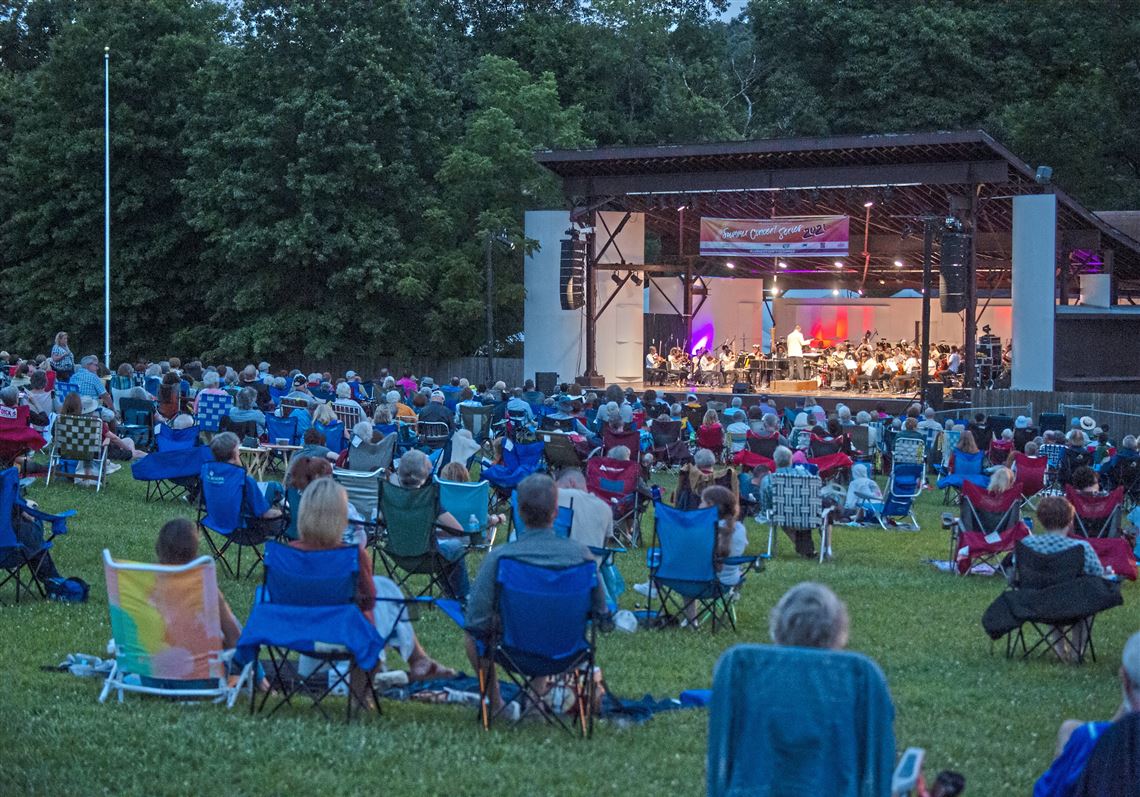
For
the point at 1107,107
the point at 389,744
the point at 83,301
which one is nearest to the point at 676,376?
the point at 83,301

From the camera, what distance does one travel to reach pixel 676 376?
28531 millimetres

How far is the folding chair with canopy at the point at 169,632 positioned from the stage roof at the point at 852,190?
1879 centimetres

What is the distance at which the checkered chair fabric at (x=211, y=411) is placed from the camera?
47.9 feet

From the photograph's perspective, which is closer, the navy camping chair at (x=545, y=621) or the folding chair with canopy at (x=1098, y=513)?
the navy camping chair at (x=545, y=621)

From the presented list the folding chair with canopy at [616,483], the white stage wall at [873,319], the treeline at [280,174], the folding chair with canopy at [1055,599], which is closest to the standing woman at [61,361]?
the folding chair with canopy at [616,483]

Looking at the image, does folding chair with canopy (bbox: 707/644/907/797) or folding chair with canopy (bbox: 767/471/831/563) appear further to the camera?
folding chair with canopy (bbox: 767/471/831/563)

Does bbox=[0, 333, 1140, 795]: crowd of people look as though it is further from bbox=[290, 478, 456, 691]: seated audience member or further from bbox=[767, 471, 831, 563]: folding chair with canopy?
bbox=[767, 471, 831, 563]: folding chair with canopy

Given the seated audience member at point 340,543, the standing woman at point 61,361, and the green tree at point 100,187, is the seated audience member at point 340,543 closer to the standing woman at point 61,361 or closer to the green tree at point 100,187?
the standing woman at point 61,361

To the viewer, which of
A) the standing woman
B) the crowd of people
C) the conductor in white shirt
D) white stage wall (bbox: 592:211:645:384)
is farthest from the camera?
the conductor in white shirt

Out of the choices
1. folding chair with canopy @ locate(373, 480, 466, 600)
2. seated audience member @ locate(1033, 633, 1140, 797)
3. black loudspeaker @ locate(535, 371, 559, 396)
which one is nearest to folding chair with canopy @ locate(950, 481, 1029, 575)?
folding chair with canopy @ locate(373, 480, 466, 600)

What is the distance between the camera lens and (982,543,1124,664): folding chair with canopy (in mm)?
7430

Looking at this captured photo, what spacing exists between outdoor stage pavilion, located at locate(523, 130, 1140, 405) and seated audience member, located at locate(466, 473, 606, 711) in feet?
59.2

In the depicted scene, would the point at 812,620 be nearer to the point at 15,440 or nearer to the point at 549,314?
the point at 15,440

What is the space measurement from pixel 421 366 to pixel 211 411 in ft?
53.7
